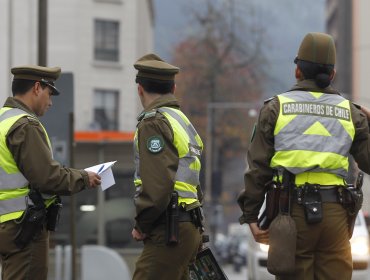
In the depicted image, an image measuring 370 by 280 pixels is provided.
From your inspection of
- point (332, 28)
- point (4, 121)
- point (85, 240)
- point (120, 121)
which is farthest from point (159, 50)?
point (4, 121)

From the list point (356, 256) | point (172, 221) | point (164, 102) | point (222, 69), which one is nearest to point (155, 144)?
point (164, 102)

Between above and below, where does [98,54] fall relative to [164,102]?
below

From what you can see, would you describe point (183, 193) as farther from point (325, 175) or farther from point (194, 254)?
point (325, 175)

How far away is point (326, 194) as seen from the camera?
627 cm

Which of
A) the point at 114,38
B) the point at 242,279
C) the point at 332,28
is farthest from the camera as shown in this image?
the point at 332,28

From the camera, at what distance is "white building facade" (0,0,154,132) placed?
2046 inches

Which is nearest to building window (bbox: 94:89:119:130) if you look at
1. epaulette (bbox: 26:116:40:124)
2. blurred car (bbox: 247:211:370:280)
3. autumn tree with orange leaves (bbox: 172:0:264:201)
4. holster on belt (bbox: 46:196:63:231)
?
autumn tree with orange leaves (bbox: 172:0:264:201)

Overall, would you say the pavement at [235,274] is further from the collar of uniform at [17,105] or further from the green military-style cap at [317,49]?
the green military-style cap at [317,49]

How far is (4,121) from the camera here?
22.2 ft

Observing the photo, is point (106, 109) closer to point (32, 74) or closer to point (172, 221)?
point (32, 74)

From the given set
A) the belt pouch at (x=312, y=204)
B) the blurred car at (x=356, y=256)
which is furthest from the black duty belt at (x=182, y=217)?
the blurred car at (x=356, y=256)

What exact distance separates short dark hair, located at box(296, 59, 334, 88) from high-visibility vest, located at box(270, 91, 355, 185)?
0.10 meters

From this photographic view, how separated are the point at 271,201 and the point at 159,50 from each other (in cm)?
10052

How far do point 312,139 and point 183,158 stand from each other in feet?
2.68
